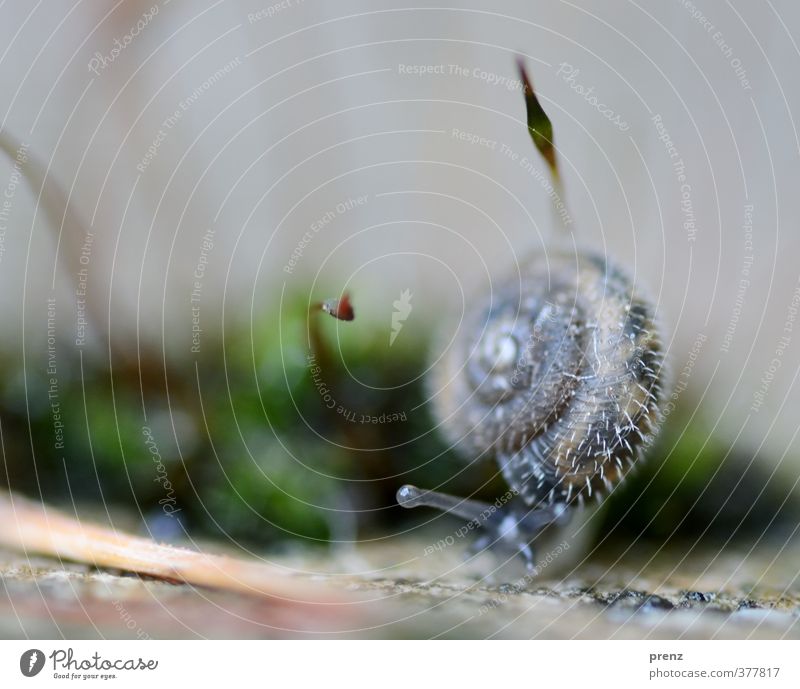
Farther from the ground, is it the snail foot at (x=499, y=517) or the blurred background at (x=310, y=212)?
the blurred background at (x=310, y=212)

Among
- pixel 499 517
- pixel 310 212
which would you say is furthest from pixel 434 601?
pixel 310 212

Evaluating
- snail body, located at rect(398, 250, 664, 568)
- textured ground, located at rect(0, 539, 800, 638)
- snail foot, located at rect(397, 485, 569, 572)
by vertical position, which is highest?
snail body, located at rect(398, 250, 664, 568)

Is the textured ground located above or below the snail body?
below

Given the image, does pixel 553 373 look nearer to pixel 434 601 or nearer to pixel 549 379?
pixel 549 379

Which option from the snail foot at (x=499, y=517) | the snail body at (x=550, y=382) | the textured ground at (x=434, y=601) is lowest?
the textured ground at (x=434, y=601)
